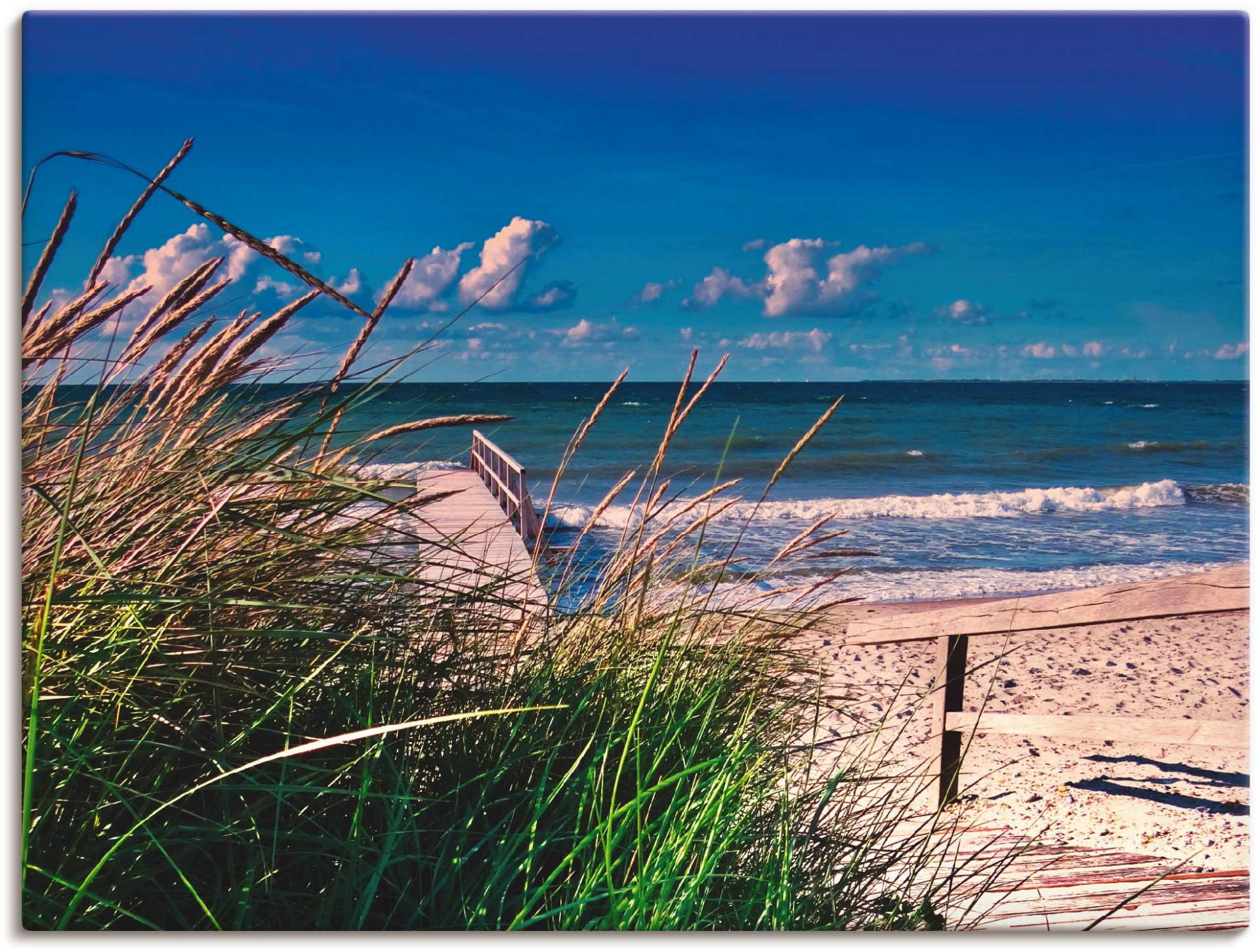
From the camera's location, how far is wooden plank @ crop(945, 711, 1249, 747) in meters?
2.13

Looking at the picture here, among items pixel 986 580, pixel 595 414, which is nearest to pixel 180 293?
pixel 595 414

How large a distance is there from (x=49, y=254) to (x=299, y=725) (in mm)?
634

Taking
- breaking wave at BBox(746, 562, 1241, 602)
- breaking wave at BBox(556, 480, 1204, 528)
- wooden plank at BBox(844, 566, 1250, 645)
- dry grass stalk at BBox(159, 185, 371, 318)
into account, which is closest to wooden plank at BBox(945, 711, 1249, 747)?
wooden plank at BBox(844, 566, 1250, 645)

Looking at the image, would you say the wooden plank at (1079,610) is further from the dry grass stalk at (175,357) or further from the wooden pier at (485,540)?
the dry grass stalk at (175,357)

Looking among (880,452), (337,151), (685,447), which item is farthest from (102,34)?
(880,452)

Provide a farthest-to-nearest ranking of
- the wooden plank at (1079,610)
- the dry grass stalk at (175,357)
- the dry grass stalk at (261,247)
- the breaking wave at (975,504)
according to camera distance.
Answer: the breaking wave at (975,504) < the wooden plank at (1079,610) < the dry grass stalk at (175,357) < the dry grass stalk at (261,247)

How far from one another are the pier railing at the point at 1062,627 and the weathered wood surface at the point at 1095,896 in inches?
10.9

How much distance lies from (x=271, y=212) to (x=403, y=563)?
3.37 meters

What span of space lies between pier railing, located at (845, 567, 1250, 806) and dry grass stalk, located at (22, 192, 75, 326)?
5.91 ft

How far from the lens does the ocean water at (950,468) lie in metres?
8.02

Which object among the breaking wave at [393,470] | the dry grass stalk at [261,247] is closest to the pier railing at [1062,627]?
the breaking wave at [393,470]

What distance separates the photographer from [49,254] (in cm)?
99

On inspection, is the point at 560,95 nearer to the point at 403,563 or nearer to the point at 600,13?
the point at 600,13

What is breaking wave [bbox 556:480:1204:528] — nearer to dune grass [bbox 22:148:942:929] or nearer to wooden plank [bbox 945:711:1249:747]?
wooden plank [bbox 945:711:1249:747]
